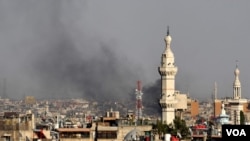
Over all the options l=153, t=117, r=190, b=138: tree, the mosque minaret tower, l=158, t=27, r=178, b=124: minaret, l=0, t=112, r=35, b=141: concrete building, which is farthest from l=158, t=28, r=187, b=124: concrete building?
l=0, t=112, r=35, b=141: concrete building

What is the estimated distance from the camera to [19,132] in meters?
83.1

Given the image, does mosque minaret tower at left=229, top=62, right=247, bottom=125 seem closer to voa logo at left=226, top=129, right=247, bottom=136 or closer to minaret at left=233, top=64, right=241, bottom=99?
minaret at left=233, top=64, right=241, bottom=99

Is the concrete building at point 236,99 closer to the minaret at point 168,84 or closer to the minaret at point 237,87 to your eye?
the minaret at point 237,87

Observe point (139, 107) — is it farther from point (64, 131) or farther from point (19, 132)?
point (19, 132)

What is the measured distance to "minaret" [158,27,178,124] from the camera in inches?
5197

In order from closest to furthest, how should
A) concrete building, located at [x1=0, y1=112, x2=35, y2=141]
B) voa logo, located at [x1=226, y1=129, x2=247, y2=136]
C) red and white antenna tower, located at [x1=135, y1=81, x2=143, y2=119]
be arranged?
voa logo, located at [x1=226, y1=129, x2=247, y2=136] → concrete building, located at [x1=0, y1=112, x2=35, y2=141] → red and white antenna tower, located at [x1=135, y1=81, x2=143, y2=119]

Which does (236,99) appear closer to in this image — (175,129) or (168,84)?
(168,84)

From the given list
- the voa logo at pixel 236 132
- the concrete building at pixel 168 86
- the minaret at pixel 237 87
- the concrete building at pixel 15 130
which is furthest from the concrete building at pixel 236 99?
the voa logo at pixel 236 132

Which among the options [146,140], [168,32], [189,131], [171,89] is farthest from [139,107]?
[146,140]

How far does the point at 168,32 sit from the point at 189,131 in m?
35.1

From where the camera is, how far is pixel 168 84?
13388cm

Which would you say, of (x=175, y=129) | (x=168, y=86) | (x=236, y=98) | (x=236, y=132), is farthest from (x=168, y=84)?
(x=236, y=132)

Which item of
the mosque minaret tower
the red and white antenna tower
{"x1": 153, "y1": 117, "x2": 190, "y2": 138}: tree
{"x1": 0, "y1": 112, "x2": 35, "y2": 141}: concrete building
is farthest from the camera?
the mosque minaret tower

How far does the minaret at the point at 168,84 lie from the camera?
433ft
